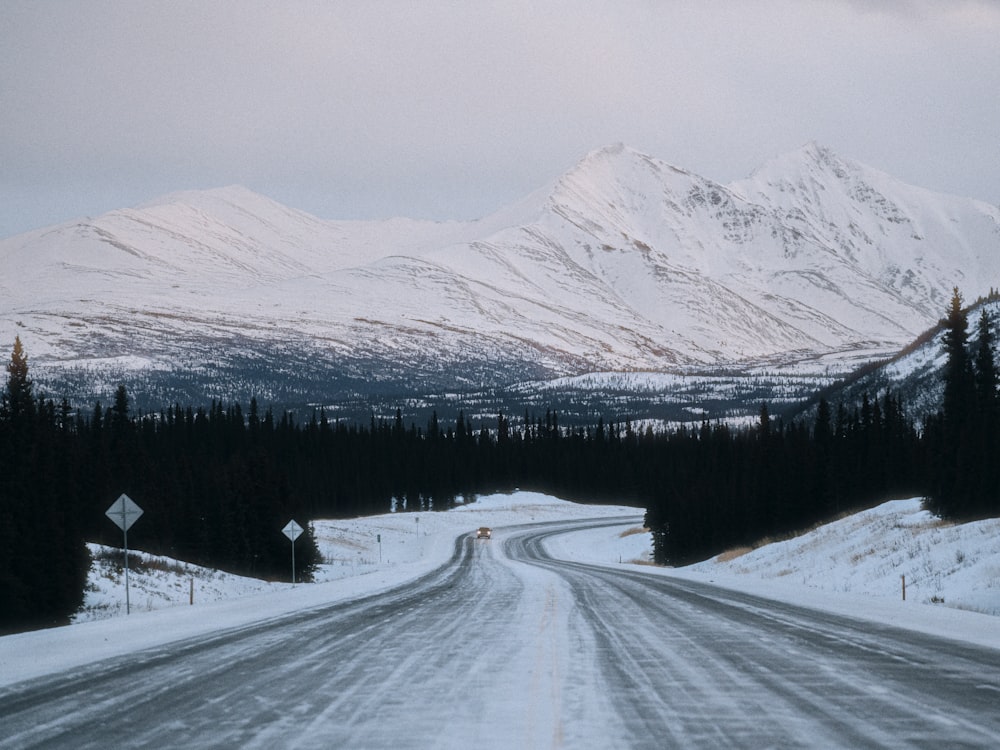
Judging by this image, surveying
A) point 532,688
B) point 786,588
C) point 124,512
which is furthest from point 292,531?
point 532,688

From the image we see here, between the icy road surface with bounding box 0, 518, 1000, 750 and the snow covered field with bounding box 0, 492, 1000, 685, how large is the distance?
4.90 feet

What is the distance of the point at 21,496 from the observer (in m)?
29.5

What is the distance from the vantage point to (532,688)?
12445 millimetres

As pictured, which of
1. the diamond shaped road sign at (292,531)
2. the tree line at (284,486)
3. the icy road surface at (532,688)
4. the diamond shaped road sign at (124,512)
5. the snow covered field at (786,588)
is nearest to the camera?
the icy road surface at (532,688)

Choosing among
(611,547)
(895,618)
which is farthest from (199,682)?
(611,547)

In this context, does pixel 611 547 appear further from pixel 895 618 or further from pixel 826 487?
pixel 895 618

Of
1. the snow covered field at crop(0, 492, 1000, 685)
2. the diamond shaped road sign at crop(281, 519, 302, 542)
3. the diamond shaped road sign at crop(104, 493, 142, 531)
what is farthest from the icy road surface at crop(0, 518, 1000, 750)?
the diamond shaped road sign at crop(281, 519, 302, 542)

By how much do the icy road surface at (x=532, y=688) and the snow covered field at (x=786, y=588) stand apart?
1.49 meters

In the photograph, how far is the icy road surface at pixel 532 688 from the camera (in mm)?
9859

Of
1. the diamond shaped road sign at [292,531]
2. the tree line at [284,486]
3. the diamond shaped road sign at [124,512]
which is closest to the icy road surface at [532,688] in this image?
the diamond shaped road sign at [124,512]

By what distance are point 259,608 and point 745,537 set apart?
160 feet

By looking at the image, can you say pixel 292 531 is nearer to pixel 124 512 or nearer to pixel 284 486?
pixel 124 512

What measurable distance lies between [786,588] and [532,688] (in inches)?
844

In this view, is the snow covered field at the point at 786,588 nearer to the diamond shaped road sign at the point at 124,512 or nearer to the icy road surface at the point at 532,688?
the icy road surface at the point at 532,688
